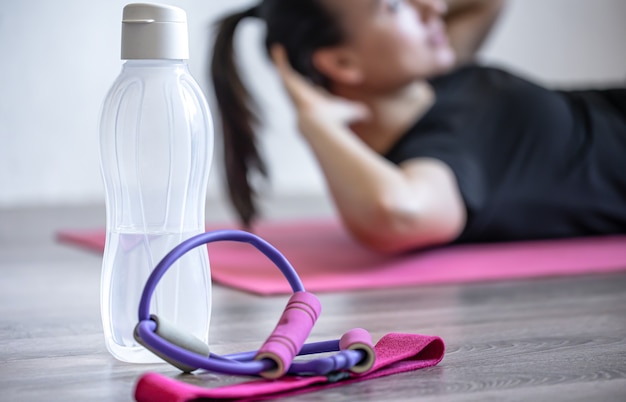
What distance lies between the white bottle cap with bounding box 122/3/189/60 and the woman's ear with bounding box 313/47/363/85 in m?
1.19

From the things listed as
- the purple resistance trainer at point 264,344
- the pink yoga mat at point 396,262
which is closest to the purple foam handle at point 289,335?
the purple resistance trainer at point 264,344

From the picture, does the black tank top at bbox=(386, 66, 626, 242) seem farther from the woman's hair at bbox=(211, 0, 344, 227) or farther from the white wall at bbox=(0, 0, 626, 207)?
the white wall at bbox=(0, 0, 626, 207)

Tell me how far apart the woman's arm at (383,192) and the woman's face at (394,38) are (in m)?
0.19

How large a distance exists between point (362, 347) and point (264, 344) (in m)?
0.10

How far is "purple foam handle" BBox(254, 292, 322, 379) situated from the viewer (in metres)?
0.90

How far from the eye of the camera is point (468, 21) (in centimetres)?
251

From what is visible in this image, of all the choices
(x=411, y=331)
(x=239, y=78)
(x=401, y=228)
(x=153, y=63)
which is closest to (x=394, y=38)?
(x=239, y=78)

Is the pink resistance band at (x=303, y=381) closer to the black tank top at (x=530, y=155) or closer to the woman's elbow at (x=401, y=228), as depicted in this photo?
the woman's elbow at (x=401, y=228)

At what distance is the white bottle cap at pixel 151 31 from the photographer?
3.15 feet

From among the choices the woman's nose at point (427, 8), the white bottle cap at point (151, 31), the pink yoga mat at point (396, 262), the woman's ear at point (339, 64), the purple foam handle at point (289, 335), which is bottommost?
the pink yoga mat at point (396, 262)

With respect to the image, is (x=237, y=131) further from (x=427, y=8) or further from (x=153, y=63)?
(x=153, y=63)

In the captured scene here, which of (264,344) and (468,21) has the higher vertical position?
(468,21)

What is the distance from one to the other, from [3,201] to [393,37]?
5.79ft

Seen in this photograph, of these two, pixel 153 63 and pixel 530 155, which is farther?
pixel 530 155
